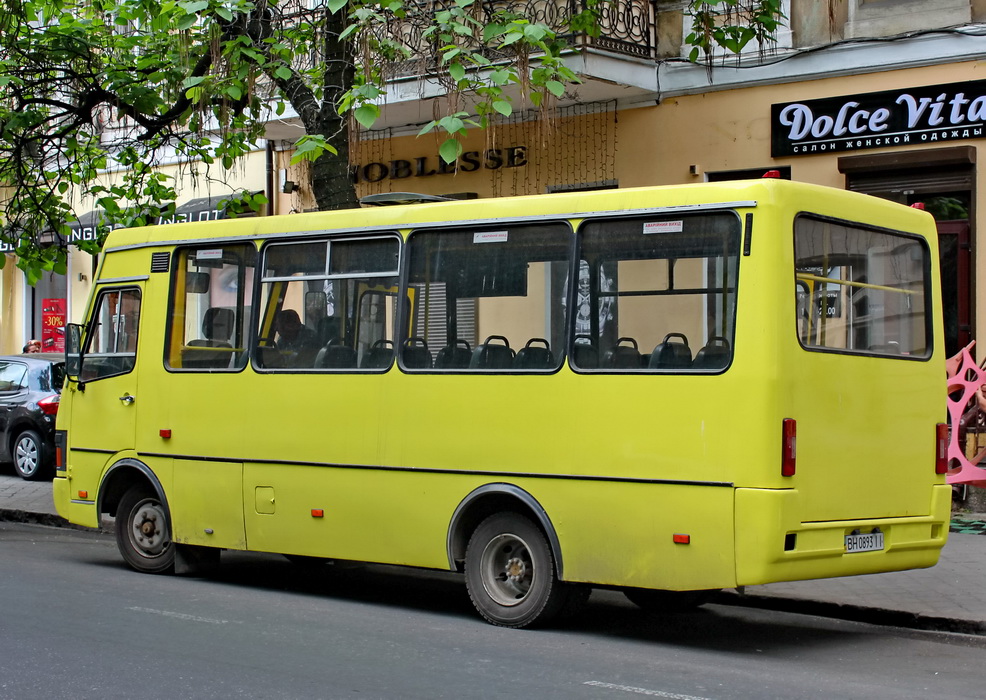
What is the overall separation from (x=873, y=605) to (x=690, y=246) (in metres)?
3.07

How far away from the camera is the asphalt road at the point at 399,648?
22.3 ft

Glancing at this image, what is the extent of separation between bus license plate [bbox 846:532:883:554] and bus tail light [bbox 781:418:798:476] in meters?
0.72

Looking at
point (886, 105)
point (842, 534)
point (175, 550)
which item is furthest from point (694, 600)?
point (886, 105)

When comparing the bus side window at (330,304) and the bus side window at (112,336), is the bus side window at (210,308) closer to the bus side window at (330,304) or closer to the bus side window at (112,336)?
the bus side window at (330,304)

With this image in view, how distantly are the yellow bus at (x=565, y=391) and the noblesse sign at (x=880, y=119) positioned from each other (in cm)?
609

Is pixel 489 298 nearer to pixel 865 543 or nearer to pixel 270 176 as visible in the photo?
pixel 865 543

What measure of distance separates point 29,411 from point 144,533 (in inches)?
307

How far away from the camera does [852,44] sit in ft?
50.9

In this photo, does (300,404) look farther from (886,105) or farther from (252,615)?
(886,105)

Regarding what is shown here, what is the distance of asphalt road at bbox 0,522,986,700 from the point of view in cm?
679

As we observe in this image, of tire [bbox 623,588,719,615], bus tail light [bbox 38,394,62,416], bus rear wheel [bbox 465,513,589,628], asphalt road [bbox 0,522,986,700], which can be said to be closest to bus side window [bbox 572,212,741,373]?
bus rear wheel [bbox 465,513,589,628]

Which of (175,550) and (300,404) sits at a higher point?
(300,404)

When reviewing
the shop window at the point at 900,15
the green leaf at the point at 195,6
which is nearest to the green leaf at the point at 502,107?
the green leaf at the point at 195,6

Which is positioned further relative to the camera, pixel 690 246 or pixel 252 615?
pixel 252 615
